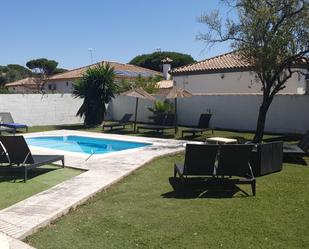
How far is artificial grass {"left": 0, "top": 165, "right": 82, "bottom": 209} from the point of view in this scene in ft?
27.0

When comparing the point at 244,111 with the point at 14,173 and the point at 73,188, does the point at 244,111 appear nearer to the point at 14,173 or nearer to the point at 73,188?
the point at 14,173

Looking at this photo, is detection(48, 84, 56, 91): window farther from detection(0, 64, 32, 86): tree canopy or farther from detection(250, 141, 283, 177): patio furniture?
detection(250, 141, 283, 177): patio furniture

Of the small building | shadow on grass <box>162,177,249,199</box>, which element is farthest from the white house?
shadow on grass <box>162,177,249,199</box>

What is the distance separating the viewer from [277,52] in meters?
16.5

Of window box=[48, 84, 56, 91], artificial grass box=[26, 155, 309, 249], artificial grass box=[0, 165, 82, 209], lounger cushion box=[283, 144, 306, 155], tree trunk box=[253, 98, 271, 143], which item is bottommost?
artificial grass box=[0, 165, 82, 209]

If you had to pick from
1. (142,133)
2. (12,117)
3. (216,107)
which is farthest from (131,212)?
(12,117)

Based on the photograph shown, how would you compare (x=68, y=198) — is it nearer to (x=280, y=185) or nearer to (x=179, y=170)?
(x=179, y=170)

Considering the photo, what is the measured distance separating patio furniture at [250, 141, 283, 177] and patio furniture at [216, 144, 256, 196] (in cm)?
174

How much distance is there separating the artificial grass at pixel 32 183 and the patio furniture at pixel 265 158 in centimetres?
448

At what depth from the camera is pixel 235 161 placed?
849 centimetres

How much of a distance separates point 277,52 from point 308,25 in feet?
4.96

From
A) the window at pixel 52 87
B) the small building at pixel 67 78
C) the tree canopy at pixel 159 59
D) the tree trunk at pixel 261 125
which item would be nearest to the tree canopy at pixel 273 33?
the tree trunk at pixel 261 125

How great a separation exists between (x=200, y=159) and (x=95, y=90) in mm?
18990

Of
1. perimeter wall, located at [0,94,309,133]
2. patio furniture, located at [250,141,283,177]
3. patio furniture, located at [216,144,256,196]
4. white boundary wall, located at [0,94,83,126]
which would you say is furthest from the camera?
white boundary wall, located at [0,94,83,126]
